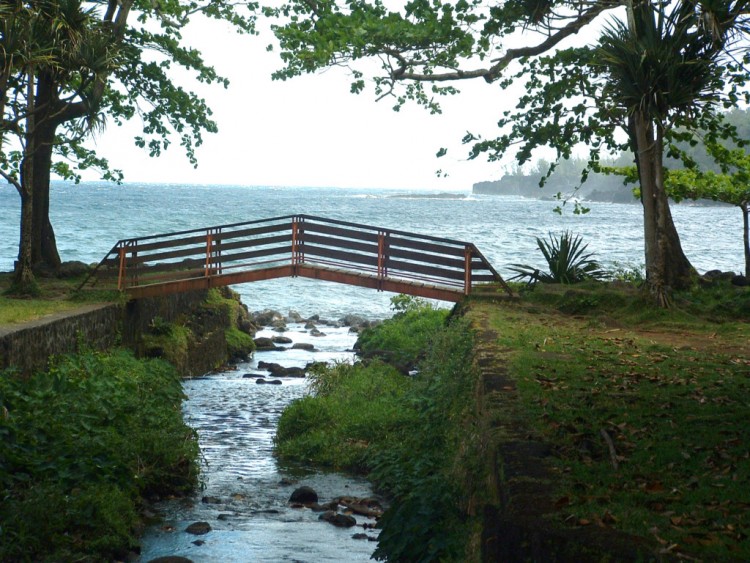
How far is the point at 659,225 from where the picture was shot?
16.5 metres

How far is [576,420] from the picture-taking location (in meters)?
7.15

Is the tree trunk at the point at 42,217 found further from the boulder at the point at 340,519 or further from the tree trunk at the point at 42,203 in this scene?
the boulder at the point at 340,519

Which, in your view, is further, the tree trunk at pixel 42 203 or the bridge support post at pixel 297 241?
the tree trunk at pixel 42 203

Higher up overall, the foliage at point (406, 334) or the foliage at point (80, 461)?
the foliage at point (80, 461)

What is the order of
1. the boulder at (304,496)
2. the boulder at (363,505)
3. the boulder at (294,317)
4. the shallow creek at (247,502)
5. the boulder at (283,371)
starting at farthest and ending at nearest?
the boulder at (294,317) → the boulder at (283,371) → the boulder at (304,496) → the boulder at (363,505) → the shallow creek at (247,502)

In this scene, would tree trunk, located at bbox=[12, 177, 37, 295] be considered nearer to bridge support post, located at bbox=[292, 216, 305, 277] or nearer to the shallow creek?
the shallow creek

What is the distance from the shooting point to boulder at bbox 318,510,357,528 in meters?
9.49

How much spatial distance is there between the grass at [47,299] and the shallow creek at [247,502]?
2.42 meters

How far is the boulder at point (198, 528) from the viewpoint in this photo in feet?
30.0

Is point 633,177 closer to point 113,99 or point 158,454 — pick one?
point 113,99

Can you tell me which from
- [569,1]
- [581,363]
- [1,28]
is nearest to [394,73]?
[569,1]

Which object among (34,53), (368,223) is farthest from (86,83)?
(368,223)

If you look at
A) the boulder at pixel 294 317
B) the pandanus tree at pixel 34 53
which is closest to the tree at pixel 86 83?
the pandanus tree at pixel 34 53

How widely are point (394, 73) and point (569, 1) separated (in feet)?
10.9
